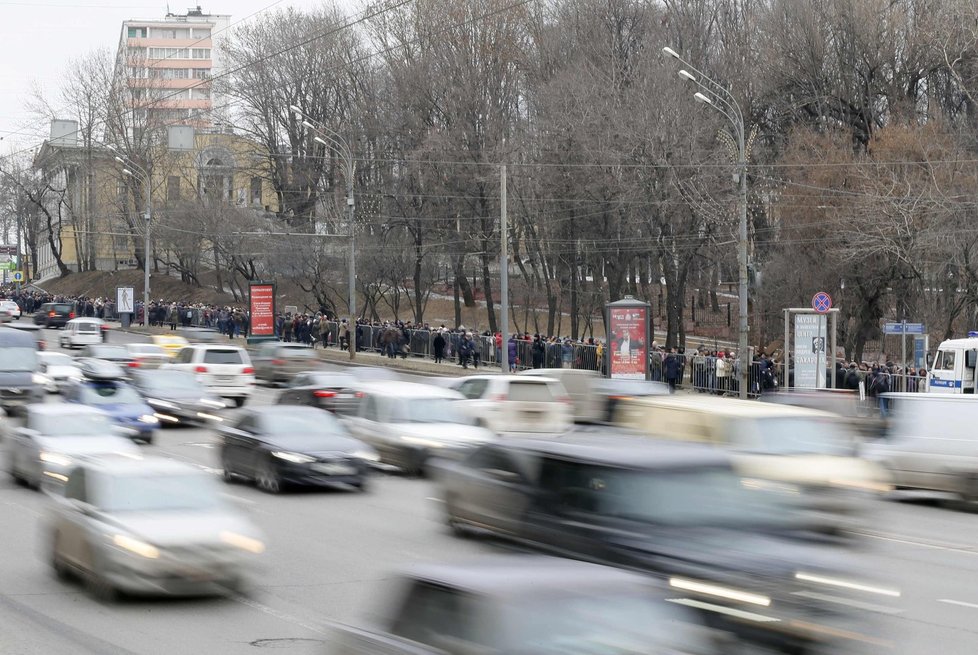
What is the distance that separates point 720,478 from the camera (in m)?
9.91

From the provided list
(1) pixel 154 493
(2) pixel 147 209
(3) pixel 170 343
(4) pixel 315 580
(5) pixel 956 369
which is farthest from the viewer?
(2) pixel 147 209

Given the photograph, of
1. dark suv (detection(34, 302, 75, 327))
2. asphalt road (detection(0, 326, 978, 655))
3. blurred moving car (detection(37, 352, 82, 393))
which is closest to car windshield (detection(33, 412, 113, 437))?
asphalt road (detection(0, 326, 978, 655))

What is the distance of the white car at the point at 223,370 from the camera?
33.5m

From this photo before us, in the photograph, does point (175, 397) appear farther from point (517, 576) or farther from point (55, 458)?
point (517, 576)

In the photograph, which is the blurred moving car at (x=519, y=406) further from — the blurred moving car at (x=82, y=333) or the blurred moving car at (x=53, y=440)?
the blurred moving car at (x=82, y=333)

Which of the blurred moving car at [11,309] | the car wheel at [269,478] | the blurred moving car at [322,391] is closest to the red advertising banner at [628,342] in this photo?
Answer: the blurred moving car at [322,391]

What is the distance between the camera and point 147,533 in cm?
1145

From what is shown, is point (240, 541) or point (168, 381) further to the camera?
point (168, 381)

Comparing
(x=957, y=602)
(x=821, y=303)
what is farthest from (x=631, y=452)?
(x=821, y=303)

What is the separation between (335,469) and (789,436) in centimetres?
749

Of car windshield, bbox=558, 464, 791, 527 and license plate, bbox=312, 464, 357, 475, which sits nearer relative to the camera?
car windshield, bbox=558, 464, 791, 527

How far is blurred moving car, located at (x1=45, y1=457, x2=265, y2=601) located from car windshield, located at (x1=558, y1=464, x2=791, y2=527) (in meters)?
3.66

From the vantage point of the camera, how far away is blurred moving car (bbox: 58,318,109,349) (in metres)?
56.3

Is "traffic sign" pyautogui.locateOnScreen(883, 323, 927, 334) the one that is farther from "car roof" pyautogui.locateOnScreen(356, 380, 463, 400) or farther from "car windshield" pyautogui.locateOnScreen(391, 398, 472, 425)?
"car windshield" pyautogui.locateOnScreen(391, 398, 472, 425)
